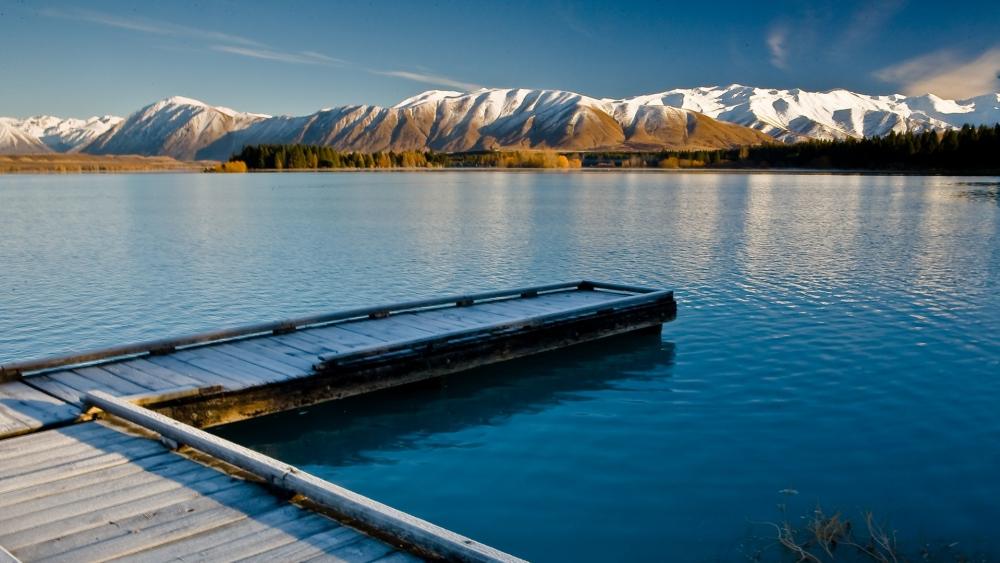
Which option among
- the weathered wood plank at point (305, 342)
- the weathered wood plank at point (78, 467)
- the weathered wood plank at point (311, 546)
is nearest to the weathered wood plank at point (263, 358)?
the weathered wood plank at point (305, 342)

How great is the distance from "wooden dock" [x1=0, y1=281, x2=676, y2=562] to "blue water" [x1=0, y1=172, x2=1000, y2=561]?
2.67 ft

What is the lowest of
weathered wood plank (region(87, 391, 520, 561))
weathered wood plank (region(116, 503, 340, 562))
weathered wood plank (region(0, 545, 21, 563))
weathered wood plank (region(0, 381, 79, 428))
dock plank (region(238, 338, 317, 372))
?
dock plank (region(238, 338, 317, 372))

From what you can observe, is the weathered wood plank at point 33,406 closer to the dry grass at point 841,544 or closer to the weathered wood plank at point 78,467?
the weathered wood plank at point 78,467

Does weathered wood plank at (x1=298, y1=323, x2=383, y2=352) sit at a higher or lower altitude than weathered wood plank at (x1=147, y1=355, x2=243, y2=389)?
higher

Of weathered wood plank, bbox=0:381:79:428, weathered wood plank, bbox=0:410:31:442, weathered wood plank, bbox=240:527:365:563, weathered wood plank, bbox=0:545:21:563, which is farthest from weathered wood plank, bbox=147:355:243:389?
weathered wood plank, bbox=0:545:21:563

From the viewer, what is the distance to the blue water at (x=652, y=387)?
934 centimetres

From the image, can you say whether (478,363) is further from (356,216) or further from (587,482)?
(356,216)

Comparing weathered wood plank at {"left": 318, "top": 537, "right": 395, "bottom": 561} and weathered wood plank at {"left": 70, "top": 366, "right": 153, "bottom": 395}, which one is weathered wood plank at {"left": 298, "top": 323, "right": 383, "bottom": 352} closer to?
weathered wood plank at {"left": 70, "top": 366, "right": 153, "bottom": 395}

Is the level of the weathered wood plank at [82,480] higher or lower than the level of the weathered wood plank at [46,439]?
higher

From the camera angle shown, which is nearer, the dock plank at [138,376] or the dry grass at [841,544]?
the dry grass at [841,544]

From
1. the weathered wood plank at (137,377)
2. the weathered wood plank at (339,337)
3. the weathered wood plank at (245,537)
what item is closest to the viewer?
the weathered wood plank at (245,537)

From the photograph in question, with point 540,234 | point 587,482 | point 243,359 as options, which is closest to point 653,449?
point 587,482

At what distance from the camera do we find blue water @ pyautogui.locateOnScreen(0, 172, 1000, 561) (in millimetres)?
9344

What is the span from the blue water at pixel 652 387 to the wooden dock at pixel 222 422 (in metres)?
0.81
